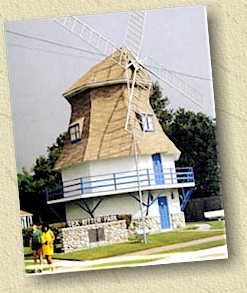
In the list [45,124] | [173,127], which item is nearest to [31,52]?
[45,124]

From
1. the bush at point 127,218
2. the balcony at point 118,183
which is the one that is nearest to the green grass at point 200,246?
the bush at point 127,218

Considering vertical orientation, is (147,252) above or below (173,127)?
below

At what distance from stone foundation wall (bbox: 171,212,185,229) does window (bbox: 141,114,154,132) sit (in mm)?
578

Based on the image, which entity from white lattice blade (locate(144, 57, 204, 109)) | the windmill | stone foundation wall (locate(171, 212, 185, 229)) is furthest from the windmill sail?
stone foundation wall (locate(171, 212, 185, 229))

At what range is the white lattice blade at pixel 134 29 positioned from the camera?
15.6ft

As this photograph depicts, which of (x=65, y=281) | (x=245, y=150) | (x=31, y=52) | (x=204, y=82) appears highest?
(x=31, y=52)

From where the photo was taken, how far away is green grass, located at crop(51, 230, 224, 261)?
15.7ft

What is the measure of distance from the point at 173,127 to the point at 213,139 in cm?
28

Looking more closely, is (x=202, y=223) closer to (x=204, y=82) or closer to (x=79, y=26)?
(x=204, y=82)

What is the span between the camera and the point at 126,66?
4895 millimetres

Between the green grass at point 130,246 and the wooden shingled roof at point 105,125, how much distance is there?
514 mm

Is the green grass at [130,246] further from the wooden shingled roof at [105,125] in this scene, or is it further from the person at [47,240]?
the wooden shingled roof at [105,125]

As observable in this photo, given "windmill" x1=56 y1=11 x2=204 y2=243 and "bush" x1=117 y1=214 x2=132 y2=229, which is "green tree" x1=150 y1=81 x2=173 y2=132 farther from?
"bush" x1=117 y1=214 x2=132 y2=229

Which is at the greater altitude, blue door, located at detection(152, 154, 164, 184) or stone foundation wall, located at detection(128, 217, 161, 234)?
blue door, located at detection(152, 154, 164, 184)
